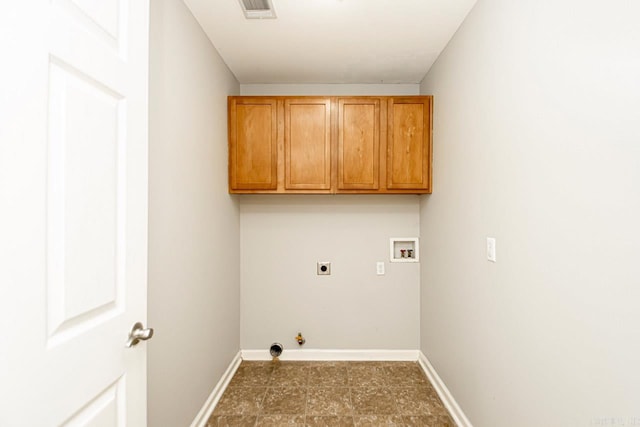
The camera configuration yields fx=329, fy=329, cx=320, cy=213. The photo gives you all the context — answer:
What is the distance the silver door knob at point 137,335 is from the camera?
101 centimetres

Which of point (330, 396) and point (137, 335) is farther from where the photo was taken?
point (330, 396)

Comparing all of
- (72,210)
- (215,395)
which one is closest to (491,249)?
(72,210)

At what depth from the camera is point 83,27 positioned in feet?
2.70

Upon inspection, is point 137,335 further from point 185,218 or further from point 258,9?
point 258,9

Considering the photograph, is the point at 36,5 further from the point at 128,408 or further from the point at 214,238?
the point at 214,238

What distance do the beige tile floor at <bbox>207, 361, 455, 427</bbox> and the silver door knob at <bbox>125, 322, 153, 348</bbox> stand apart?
4.84 ft

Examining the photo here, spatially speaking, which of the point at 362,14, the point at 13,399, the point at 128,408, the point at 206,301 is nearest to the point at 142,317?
the point at 128,408

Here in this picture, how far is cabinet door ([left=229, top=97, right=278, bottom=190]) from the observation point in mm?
2750

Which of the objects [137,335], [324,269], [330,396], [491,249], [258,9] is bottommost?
[330,396]

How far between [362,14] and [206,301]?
209 cm

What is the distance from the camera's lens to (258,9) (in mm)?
1918

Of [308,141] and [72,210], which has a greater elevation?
[308,141]

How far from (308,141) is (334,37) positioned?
0.81 meters

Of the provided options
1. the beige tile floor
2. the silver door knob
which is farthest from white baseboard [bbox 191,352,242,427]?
the silver door knob
